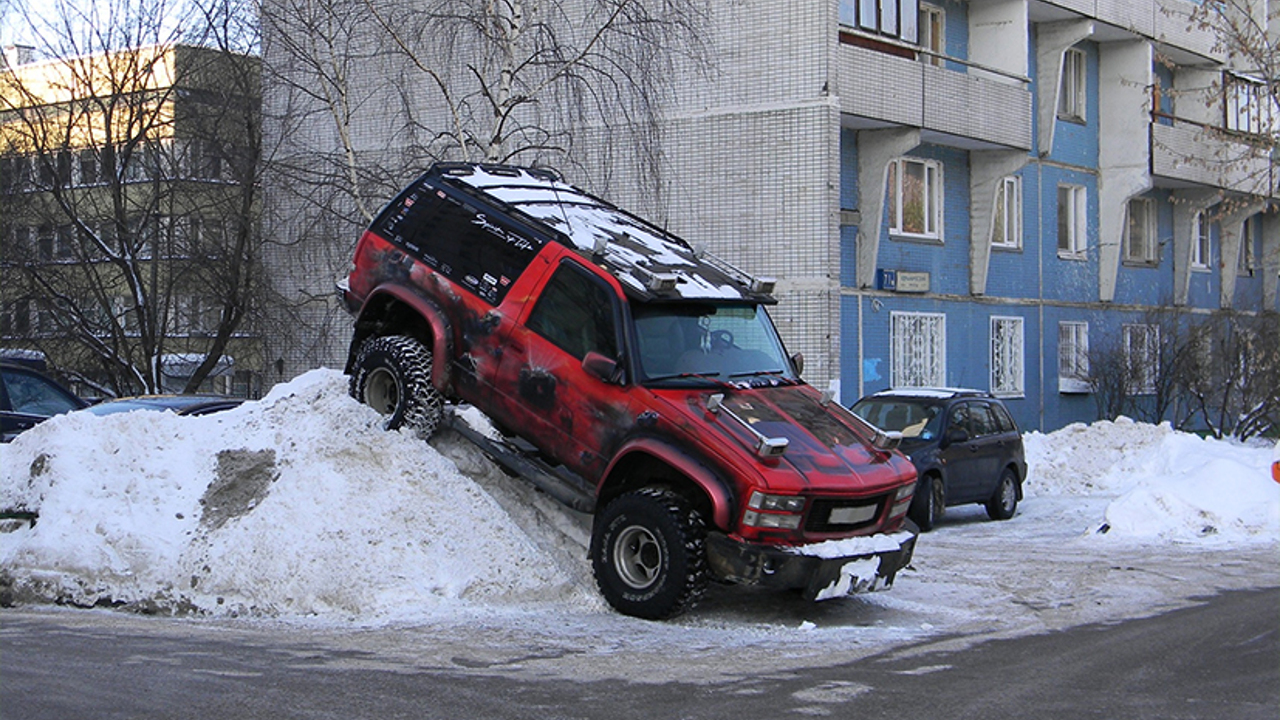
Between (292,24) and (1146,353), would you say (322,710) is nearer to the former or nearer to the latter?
(292,24)

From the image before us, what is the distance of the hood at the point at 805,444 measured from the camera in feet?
32.2

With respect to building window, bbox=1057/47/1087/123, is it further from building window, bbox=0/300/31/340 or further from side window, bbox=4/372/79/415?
side window, bbox=4/372/79/415

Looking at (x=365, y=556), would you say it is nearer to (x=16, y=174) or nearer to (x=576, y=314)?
(x=576, y=314)

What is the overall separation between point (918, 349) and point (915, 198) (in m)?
2.82

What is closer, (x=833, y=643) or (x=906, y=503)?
(x=833, y=643)

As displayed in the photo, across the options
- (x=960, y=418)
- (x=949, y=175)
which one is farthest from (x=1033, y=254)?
(x=960, y=418)

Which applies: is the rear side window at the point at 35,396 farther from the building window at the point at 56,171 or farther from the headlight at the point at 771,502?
the headlight at the point at 771,502

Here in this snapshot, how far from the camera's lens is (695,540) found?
9844 mm

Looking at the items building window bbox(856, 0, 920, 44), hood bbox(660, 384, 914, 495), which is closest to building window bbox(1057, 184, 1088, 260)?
building window bbox(856, 0, 920, 44)

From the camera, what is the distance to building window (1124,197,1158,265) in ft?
115

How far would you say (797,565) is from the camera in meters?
9.73

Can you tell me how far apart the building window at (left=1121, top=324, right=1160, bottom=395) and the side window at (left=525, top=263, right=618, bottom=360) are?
22333 mm

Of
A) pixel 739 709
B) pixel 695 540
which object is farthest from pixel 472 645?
pixel 739 709

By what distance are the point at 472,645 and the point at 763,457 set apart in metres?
2.30
